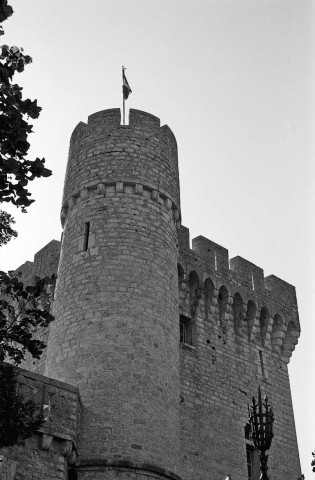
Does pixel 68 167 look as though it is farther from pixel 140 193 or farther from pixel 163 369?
pixel 163 369

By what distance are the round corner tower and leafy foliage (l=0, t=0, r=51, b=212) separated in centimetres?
562

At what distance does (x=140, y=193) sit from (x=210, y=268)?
14.2ft

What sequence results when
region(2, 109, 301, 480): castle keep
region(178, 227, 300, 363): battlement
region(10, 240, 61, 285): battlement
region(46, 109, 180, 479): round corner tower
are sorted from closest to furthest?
region(2, 109, 301, 480): castle keep
region(46, 109, 180, 479): round corner tower
region(178, 227, 300, 363): battlement
region(10, 240, 61, 285): battlement

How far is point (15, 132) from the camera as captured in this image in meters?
5.50

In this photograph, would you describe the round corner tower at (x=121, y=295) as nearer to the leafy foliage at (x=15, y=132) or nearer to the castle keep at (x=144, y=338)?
the castle keep at (x=144, y=338)

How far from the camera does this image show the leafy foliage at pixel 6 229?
632cm

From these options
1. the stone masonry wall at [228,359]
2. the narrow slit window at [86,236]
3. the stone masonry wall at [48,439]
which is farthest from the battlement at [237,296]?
the stone masonry wall at [48,439]

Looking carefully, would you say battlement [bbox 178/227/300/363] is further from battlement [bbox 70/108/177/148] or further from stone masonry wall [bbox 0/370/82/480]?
stone masonry wall [bbox 0/370/82/480]

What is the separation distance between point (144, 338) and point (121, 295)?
0.92m

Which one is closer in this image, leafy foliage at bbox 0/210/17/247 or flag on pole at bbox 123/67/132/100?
leafy foliage at bbox 0/210/17/247

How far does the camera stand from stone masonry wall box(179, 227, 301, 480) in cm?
1391

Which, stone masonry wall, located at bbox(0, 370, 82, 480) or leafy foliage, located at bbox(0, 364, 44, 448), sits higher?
stone masonry wall, located at bbox(0, 370, 82, 480)

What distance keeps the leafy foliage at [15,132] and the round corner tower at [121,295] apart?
5.62 m

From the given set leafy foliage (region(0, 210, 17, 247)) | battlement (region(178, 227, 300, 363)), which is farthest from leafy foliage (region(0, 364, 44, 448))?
battlement (region(178, 227, 300, 363))
